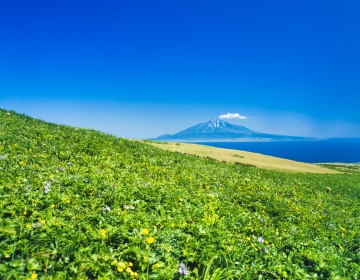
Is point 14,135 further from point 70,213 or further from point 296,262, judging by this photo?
point 296,262

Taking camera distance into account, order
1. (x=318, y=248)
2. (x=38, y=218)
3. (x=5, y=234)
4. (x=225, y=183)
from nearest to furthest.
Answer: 1. (x=5, y=234)
2. (x=38, y=218)
3. (x=318, y=248)
4. (x=225, y=183)

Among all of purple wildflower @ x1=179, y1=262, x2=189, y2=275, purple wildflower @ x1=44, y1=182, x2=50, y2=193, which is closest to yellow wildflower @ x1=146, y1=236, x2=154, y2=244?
purple wildflower @ x1=179, y1=262, x2=189, y2=275

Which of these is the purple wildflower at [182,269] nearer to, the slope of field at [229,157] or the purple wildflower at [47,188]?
the purple wildflower at [47,188]

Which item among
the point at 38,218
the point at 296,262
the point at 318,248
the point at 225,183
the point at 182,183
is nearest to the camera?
the point at 38,218

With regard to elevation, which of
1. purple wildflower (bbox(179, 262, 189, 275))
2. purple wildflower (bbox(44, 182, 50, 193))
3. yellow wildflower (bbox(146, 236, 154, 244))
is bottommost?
purple wildflower (bbox(179, 262, 189, 275))

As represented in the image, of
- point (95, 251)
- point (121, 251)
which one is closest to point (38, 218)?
point (95, 251)

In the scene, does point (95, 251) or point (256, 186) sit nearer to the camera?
point (95, 251)

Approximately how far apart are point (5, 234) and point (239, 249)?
467 centimetres

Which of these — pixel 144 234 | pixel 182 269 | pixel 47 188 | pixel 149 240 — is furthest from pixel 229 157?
pixel 182 269

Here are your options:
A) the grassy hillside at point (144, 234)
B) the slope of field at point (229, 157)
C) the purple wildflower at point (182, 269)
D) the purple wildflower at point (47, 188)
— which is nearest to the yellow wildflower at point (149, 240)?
the grassy hillside at point (144, 234)

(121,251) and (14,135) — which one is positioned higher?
(14,135)

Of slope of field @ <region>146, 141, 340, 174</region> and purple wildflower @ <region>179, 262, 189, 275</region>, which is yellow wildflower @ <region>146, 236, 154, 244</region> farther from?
slope of field @ <region>146, 141, 340, 174</region>

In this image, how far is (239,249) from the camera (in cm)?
560

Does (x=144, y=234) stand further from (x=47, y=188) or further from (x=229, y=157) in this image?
(x=229, y=157)
